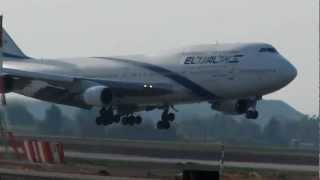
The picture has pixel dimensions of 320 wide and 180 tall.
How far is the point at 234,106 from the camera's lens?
6431 cm

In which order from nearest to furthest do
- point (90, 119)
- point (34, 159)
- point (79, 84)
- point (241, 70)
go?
point (34, 159) < point (241, 70) < point (79, 84) < point (90, 119)

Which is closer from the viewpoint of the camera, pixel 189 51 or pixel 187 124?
pixel 189 51

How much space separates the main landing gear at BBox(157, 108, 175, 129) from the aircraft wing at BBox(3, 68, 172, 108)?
3488 millimetres

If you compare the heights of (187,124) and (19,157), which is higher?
(19,157)

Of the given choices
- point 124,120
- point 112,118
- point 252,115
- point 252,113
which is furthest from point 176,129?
point 252,115

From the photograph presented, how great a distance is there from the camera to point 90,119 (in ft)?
334

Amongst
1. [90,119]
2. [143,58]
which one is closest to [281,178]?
[143,58]

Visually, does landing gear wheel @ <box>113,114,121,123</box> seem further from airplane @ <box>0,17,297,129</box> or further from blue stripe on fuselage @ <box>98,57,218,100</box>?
blue stripe on fuselage @ <box>98,57,218,100</box>

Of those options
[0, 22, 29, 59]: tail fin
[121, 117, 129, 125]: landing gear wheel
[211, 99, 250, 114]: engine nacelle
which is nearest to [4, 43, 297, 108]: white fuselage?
[211, 99, 250, 114]: engine nacelle

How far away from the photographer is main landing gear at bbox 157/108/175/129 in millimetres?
66438

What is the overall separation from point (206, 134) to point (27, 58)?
46.5m

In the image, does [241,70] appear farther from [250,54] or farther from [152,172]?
[152,172]

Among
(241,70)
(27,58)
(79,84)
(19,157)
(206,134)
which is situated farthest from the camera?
(206,134)

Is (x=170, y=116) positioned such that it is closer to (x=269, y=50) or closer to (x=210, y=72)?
(x=210, y=72)
